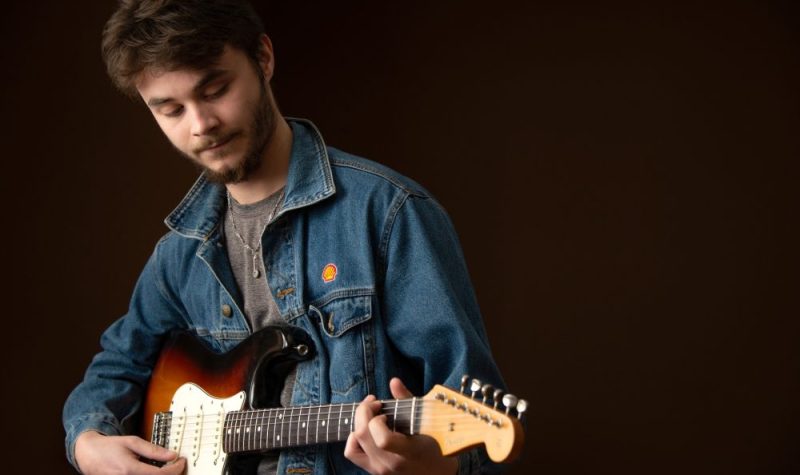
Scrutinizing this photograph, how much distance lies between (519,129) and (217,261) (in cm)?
165

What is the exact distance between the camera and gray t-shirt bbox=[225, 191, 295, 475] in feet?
5.78

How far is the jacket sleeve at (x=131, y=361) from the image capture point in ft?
6.47

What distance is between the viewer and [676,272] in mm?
2939

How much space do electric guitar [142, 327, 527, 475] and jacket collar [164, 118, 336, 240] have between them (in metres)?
0.23

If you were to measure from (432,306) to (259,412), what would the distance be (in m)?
0.37

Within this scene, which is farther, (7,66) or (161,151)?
(161,151)

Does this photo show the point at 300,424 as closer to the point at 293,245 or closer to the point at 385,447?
the point at 385,447

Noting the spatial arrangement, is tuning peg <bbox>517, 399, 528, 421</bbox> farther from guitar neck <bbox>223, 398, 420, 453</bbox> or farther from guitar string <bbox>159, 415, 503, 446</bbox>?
guitar neck <bbox>223, 398, 420, 453</bbox>

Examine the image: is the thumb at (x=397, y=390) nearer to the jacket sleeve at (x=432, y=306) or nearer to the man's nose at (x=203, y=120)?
the jacket sleeve at (x=432, y=306)

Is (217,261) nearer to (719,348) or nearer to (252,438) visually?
(252,438)

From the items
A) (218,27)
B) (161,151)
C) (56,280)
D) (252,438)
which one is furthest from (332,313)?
(161,151)

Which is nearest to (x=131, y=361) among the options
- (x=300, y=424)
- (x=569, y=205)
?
(x=300, y=424)

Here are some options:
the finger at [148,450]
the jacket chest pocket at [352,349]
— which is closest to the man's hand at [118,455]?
the finger at [148,450]

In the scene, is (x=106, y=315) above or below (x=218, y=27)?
below
